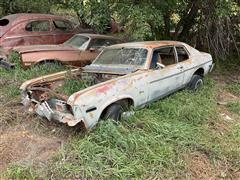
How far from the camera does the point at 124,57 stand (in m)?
6.91

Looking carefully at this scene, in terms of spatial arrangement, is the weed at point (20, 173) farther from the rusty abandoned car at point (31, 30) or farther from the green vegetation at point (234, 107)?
the rusty abandoned car at point (31, 30)

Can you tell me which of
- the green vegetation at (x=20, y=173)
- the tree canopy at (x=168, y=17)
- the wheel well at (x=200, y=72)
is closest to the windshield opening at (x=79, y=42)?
the tree canopy at (x=168, y=17)

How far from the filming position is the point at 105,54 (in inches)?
288

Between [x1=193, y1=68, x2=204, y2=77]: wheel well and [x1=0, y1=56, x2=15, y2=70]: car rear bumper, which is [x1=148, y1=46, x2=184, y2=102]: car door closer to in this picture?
[x1=193, y1=68, x2=204, y2=77]: wheel well

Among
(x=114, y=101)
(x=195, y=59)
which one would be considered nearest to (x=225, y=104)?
(x=195, y=59)

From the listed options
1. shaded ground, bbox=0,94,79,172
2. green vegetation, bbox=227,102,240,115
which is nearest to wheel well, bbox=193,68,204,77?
green vegetation, bbox=227,102,240,115

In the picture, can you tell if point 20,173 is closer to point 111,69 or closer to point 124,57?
point 111,69

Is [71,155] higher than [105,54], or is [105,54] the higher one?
[105,54]

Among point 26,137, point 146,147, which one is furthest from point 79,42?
point 146,147

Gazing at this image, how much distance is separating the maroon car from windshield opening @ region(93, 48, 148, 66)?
11.2 feet

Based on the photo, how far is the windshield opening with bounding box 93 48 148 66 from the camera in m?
6.70

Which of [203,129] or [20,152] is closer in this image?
[20,152]

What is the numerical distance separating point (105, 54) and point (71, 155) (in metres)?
3.03

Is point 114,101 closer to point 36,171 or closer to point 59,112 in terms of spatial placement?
point 59,112
